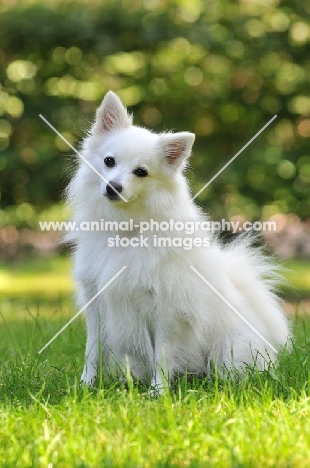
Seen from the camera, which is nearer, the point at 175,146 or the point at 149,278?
the point at 149,278

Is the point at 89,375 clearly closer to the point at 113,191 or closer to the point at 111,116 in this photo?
the point at 113,191

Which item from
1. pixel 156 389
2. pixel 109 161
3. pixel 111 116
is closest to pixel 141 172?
pixel 109 161

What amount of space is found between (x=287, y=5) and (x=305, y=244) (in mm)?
3889

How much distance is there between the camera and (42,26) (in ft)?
28.7

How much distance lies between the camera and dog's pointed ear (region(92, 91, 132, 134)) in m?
3.79

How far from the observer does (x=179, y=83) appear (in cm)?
902

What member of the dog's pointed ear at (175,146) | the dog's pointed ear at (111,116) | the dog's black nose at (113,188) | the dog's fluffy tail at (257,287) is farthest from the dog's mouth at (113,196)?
the dog's fluffy tail at (257,287)

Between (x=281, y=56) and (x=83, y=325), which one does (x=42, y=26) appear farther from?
(x=83, y=325)

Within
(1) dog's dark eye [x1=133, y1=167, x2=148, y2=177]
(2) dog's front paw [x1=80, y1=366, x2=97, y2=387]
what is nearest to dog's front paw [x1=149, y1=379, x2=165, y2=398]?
(2) dog's front paw [x1=80, y1=366, x2=97, y2=387]

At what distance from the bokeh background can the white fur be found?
4.74 meters

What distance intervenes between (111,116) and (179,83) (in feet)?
17.7

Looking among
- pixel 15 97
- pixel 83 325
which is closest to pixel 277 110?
pixel 15 97

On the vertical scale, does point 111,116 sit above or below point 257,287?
above

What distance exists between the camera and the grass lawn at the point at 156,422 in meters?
2.58
